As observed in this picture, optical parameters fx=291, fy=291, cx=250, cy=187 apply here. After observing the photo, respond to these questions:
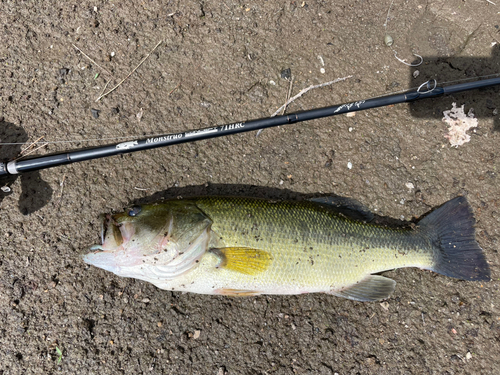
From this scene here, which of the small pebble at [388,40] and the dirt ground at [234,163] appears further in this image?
the small pebble at [388,40]

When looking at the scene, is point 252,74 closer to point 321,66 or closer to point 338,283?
point 321,66

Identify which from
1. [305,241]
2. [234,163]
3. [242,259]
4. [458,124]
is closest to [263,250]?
[242,259]

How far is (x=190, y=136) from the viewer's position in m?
2.63

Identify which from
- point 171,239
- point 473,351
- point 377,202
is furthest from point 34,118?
point 473,351

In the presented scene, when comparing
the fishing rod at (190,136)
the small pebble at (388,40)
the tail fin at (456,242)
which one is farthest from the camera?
the small pebble at (388,40)

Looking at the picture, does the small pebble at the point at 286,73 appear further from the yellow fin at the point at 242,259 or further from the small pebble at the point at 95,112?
the small pebble at the point at 95,112

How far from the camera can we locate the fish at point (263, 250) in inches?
92.6

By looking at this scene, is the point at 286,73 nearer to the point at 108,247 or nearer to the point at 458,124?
the point at 458,124

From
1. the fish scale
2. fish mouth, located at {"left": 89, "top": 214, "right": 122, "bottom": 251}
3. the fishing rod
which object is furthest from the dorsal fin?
fish mouth, located at {"left": 89, "top": 214, "right": 122, "bottom": 251}

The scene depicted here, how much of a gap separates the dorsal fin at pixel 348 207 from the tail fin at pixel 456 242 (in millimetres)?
534

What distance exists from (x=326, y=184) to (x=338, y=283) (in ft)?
3.18

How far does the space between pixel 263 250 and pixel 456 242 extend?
1.89 metres

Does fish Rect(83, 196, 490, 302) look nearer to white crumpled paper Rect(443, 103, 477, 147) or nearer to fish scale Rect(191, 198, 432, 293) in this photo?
fish scale Rect(191, 198, 432, 293)

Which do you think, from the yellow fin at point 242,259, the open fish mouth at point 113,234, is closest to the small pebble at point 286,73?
the yellow fin at point 242,259
